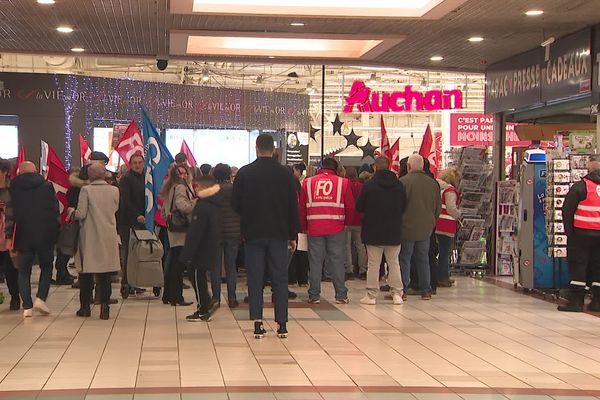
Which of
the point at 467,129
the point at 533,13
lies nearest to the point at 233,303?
the point at 533,13

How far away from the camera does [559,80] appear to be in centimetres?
1250

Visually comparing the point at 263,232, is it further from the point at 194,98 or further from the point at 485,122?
the point at 485,122

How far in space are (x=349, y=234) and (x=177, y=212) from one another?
3.80m

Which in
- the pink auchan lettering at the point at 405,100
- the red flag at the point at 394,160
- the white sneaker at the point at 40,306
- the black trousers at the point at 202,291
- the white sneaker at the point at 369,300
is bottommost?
the white sneaker at the point at 369,300

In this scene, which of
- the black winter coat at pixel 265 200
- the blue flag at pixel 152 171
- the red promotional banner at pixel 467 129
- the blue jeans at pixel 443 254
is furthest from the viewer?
the red promotional banner at pixel 467 129

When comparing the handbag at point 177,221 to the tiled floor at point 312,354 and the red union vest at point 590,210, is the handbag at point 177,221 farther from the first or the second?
the red union vest at point 590,210

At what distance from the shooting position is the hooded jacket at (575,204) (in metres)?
10.2

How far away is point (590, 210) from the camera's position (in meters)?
10.1

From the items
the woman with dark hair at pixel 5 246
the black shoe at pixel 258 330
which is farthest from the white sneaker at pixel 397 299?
the woman with dark hair at pixel 5 246

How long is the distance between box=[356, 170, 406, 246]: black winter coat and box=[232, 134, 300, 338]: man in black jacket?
7.23 feet

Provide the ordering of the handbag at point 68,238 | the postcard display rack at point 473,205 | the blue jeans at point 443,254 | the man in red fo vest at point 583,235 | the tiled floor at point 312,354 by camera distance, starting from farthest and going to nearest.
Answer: the postcard display rack at point 473,205, the blue jeans at point 443,254, the man in red fo vest at point 583,235, the handbag at point 68,238, the tiled floor at point 312,354

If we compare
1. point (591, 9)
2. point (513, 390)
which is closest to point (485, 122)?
point (591, 9)

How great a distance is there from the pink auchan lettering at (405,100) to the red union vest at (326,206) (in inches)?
426

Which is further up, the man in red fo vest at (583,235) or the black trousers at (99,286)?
the man in red fo vest at (583,235)
